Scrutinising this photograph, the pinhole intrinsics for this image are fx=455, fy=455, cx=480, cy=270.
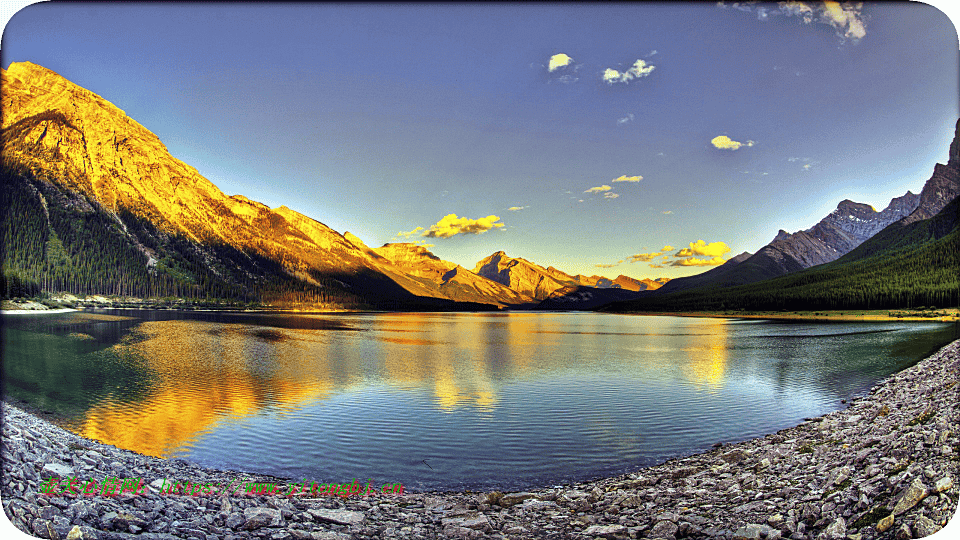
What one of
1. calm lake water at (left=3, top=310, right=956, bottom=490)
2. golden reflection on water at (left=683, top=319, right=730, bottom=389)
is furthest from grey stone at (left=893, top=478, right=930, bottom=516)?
golden reflection on water at (left=683, top=319, right=730, bottom=389)

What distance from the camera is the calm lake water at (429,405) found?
13797 mm

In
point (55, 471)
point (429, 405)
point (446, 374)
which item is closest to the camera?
point (55, 471)

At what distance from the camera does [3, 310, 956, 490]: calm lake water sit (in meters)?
13.8

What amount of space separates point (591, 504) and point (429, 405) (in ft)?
44.2

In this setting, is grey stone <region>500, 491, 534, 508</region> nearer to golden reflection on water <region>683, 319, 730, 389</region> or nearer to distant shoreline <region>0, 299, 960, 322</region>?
golden reflection on water <region>683, 319, 730, 389</region>

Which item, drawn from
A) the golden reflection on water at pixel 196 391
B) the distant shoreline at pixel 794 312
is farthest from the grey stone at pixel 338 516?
the distant shoreline at pixel 794 312

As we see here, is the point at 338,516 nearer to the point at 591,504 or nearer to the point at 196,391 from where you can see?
the point at 591,504

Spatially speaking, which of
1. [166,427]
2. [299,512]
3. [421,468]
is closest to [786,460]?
[421,468]

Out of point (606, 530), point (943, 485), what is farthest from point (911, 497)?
point (606, 530)

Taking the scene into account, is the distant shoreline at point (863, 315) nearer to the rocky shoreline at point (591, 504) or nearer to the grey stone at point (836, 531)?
the rocky shoreline at point (591, 504)

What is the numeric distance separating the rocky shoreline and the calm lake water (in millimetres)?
2769

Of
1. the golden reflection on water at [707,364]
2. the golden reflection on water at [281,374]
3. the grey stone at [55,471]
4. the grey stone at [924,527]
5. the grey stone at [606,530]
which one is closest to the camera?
the grey stone at [924,527]

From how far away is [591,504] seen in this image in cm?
925

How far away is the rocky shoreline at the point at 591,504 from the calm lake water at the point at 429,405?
2769mm
